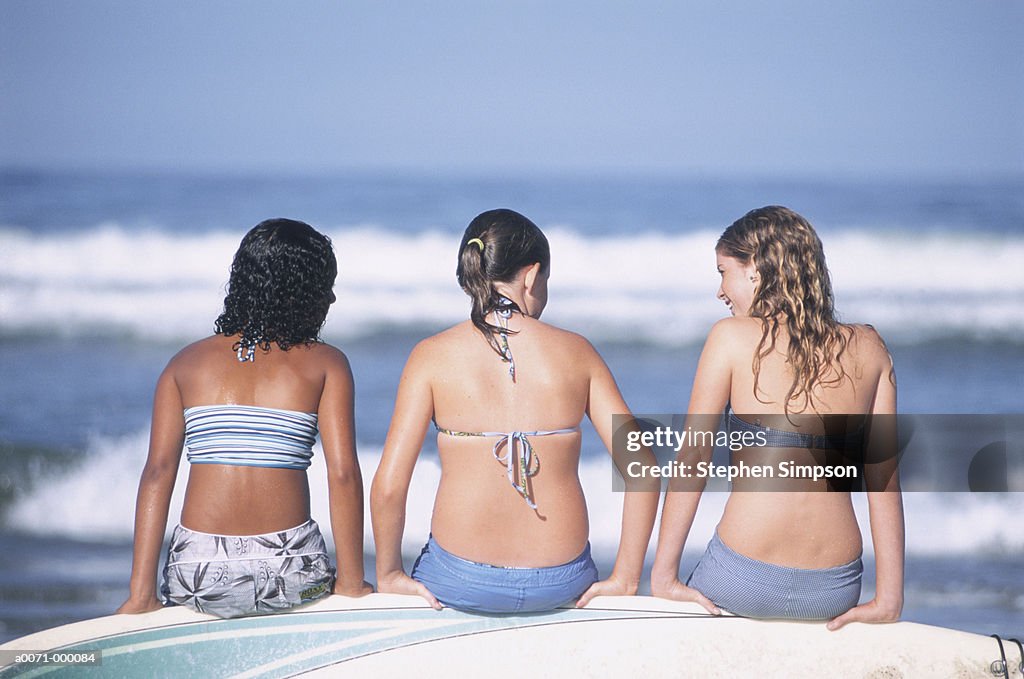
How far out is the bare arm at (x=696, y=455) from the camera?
2.60 m

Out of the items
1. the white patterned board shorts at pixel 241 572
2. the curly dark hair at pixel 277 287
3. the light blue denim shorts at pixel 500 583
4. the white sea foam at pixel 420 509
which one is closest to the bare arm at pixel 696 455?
the light blue denim shorts at pixel 500 583

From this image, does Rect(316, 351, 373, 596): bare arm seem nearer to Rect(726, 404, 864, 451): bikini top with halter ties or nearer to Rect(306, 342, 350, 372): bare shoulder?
Rect(306, 342, 350, 372): bare shoulder

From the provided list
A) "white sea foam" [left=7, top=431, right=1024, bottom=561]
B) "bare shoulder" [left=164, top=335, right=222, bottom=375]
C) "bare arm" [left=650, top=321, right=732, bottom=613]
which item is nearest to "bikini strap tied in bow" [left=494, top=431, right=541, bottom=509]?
"bare arm" [left=650, top=321, right=732, bottom=613]

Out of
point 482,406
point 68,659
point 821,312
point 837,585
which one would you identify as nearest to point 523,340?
point 482,406

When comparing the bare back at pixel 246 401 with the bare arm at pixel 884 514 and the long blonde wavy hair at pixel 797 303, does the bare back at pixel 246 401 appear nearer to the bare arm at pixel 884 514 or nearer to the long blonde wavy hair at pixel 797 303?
the long blonde wavy hair at pixel 797 303

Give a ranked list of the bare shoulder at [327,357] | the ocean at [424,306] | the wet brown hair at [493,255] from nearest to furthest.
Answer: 1. the wet brown hair at [493,255]
2. the bare shoulder at [327,357]
3. the ocean at [424,306]

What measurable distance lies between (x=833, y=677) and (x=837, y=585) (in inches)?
10.2

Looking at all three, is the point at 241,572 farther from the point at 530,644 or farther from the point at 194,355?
the point at 530,644

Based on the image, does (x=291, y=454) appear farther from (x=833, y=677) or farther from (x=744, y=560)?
(x=833, y=677)

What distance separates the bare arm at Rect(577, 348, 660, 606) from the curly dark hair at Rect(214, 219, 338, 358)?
2.53ft

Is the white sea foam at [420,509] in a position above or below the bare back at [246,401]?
below

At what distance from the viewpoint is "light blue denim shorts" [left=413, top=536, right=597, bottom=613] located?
2611 millimetres

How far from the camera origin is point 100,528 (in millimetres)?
3715

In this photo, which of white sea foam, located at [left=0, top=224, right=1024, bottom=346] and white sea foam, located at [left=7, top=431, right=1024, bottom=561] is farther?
white sea foam, located at [left=0, top=224, right=1024, bottom=346]
